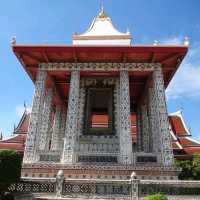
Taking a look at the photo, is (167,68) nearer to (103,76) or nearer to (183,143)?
(103,76)

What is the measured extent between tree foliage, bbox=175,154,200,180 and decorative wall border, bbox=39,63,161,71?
5.56 meters

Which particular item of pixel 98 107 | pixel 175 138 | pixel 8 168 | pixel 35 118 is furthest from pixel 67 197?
pixel 175 138

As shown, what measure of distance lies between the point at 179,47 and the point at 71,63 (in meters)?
5.86

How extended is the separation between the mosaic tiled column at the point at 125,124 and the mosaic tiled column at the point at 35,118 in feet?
13.6

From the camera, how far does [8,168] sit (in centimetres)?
1120

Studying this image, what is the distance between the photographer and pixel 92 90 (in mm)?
19219

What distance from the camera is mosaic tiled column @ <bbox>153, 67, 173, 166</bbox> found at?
15155 mm

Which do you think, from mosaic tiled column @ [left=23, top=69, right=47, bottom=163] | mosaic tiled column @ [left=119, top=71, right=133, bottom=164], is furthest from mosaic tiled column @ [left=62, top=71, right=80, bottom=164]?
A: mosaic tiled column @ [left=119, top=71, right=133, bottom=164]

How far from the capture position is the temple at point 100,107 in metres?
14.9

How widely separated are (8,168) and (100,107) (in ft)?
32.3

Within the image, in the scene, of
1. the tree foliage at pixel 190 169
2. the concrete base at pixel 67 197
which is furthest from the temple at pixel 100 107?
the concrete base at pixel 67 197

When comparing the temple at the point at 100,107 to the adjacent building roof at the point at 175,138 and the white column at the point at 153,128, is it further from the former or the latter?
the adjacent building roof at the point at 175,138

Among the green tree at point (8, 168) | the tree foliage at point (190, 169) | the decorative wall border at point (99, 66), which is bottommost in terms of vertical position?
the green tree at point (8, 168)

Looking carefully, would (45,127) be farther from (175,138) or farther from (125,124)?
(175,138)
